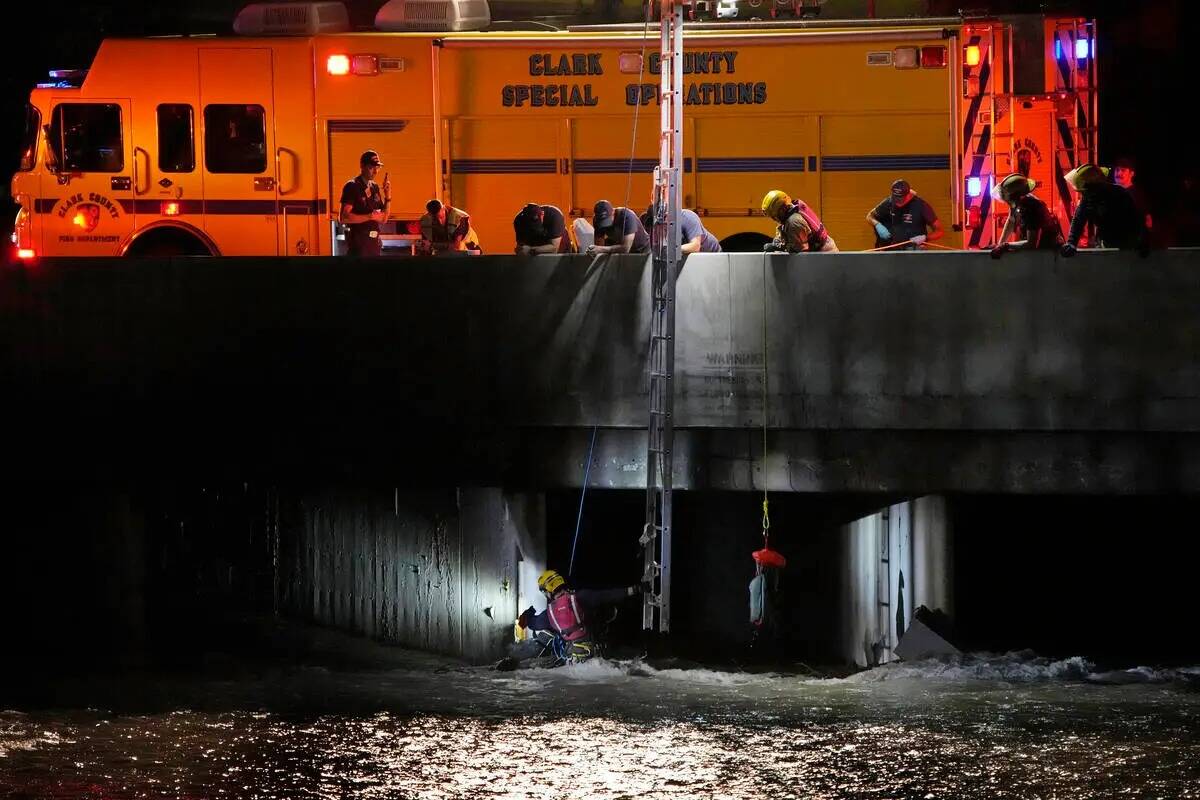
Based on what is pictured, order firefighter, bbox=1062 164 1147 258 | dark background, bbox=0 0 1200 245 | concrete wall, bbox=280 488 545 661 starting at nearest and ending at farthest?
firefighter, bbox=1062 164 1147 258 → concrete wall, bbox=280 488 545 661 → dark background, bbox=0 0 1200 245

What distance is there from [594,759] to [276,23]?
962cm

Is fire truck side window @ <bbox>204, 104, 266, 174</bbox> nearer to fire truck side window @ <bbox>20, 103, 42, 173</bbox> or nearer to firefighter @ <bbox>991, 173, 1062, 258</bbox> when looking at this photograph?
fire truck side window @ <bbox>20, 103, 42, 173</bbox>

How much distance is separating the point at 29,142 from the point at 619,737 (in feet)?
32.3

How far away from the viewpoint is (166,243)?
17.5 meters

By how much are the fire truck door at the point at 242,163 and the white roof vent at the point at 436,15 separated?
1.43 m

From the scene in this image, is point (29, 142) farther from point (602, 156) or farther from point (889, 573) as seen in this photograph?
point (889, 573)

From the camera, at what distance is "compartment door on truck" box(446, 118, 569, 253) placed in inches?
675

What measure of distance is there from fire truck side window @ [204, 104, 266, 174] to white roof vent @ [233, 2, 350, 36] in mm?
876

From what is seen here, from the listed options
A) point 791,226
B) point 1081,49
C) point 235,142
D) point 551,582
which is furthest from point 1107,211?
point 235,142

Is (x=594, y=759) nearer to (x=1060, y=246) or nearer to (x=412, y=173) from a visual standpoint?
(x=1060, y=246)

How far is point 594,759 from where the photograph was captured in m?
11.4

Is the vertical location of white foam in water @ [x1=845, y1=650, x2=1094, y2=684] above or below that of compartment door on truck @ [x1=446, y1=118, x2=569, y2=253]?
below

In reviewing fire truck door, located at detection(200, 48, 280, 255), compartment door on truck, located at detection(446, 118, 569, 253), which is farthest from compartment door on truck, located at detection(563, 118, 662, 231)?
fire truck door, located at detection(200, 48, 280, 255)

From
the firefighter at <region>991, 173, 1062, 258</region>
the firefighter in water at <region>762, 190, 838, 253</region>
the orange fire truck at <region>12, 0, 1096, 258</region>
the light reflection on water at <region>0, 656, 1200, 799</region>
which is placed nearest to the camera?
the light reflection on water at <region>0, 656, 1200, 799</region>
